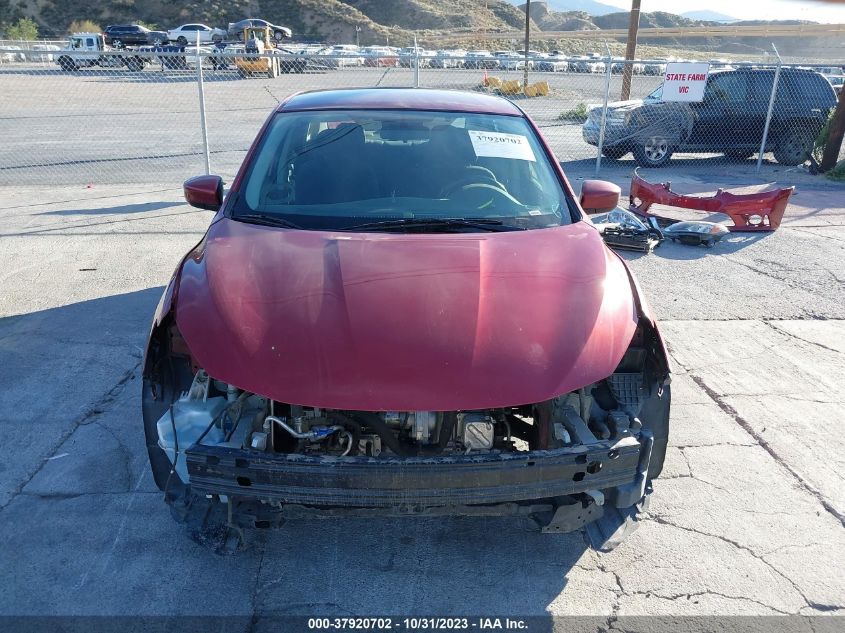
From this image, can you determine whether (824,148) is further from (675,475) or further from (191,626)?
(191,626)

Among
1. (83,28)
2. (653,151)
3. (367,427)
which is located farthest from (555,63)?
(83,28)

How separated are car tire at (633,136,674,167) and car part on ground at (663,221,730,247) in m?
5.15

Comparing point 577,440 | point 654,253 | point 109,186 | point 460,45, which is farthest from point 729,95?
point 460,45

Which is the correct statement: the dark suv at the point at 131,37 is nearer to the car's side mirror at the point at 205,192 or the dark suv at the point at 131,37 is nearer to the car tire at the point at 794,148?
the car tire at the point at 794,148

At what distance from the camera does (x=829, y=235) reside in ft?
27.6

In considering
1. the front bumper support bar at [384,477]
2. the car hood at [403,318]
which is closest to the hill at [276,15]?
the car hood at [403,318]

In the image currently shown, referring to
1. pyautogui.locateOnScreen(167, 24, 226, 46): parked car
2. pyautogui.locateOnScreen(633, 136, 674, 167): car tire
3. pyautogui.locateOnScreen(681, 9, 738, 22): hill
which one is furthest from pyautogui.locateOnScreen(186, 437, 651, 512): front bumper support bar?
pyautogui.locateOnScreen(681, 9, 738, 22): hill

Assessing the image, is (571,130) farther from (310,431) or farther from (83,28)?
(83,28)

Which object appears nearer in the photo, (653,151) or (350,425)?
(350,425)

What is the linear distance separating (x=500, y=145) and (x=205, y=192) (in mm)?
1788

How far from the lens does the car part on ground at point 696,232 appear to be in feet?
25.0

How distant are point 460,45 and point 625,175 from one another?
4815 cm

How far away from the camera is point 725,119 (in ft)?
41.8

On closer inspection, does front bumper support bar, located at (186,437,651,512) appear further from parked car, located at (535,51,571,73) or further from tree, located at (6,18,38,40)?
tree, located at (6,18,38,40)
